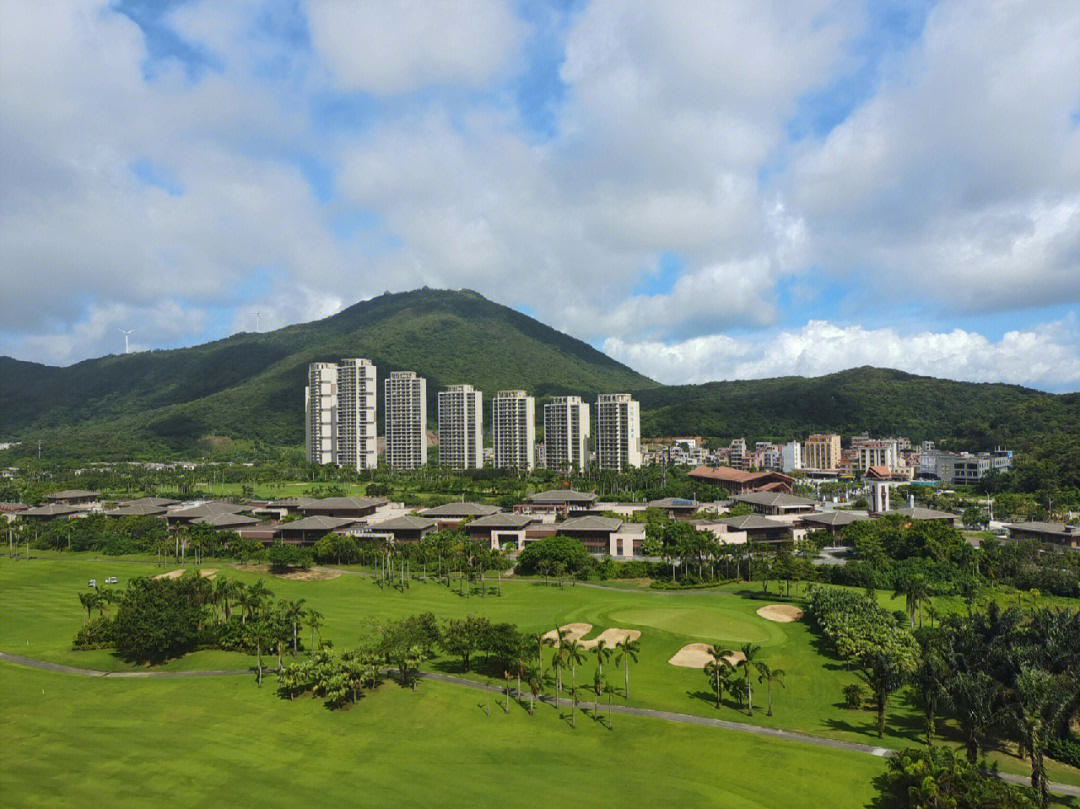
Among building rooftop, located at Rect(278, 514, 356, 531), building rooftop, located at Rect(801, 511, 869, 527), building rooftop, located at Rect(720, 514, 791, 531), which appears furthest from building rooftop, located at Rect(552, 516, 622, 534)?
building rooftop, located at Rect(278, 514, 356, 531)

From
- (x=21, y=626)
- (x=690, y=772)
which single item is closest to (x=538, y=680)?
(x=690, y=772)

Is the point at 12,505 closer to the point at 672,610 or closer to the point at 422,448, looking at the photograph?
the point at 422,448

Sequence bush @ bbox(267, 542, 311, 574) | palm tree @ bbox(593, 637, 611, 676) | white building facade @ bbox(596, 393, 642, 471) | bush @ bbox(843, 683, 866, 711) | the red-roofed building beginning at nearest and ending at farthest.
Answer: bush @ bbox(843, 683, 866, 711)
palm tree @ bbox(593, 637, 611, 676)
bush @ bbox(267, 542, 311, 574)
the red-roofed building
white building facade @ bbox(596, 393, 642, 471)

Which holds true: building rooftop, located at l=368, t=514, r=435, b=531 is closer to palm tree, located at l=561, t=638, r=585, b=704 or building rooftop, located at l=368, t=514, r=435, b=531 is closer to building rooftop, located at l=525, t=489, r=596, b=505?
building rooftop, located at l=525, t=489, r=596, b=505

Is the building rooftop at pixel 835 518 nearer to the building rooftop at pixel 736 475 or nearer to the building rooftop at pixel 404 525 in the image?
the building rooftop at pixel 736 475

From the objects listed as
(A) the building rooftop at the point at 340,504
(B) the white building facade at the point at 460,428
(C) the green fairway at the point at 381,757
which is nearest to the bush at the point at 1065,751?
(C) the green fairway at the point at 381,757

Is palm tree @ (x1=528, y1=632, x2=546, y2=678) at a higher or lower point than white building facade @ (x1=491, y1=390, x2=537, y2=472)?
lower

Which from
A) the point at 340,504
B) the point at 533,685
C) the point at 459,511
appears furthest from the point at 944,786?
the point at 340,504
